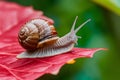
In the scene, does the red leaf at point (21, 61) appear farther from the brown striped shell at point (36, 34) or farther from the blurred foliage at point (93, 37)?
the blurred foliage at point (93, 37)

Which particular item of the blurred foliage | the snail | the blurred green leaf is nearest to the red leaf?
the snail

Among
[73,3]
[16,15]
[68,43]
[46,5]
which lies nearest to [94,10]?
[73,3]

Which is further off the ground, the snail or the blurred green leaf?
the blurred green leaf

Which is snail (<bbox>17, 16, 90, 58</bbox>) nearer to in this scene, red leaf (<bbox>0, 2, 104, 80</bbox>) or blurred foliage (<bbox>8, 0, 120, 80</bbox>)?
red leaf (<bbox>0, 2, 104, 80</bbox>)

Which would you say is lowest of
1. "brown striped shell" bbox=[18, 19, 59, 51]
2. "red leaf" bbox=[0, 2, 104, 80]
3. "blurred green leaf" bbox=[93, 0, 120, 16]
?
"red leaf" bbox=[0, 2, 104, 80]

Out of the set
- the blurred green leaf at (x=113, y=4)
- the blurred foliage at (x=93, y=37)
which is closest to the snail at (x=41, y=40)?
the blurred green leaf at (x=113, y=4)

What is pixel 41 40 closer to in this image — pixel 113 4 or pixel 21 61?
pixel 21 61

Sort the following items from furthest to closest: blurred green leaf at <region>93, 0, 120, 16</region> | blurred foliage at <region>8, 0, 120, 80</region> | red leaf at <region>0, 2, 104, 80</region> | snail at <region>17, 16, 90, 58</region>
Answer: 1. blurred foliage at <region>8, 0, 120, 80</region>
2. blurred green leaf at <region>93, 0, 120, 16</region>
3. snail at <region>17, 16, 90, 58</region>
4. red leaf at <region>0, 2, 104, 80</region>

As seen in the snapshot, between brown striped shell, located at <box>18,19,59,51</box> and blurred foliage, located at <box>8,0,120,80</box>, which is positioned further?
blurred foliage, located at <box>8,0,120,80</box>
